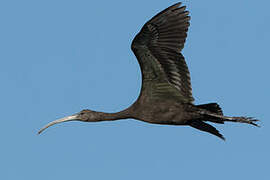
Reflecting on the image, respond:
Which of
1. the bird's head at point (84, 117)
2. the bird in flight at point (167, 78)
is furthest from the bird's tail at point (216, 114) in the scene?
the bird's head at point (84, 117)

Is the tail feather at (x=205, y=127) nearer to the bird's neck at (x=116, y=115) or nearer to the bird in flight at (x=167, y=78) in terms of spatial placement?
the bird in flight at (x=167, y=78)

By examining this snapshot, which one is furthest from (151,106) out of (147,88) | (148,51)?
(148,51)

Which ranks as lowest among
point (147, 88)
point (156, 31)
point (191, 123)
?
point (191, 123)

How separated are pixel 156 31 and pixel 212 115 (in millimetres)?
2278

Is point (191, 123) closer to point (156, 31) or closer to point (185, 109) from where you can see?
point (185, 109)

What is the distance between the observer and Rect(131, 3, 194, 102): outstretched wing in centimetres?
1335

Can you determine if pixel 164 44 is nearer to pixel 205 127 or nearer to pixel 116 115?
pixel 116 115

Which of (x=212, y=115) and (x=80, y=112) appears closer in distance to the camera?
(x=212, y=115)

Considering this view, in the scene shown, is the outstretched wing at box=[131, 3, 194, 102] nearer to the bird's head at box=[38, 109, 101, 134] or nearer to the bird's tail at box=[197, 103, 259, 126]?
the bird's tail at box=[197, 103, 259, 126]

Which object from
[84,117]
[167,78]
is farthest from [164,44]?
[84,117]

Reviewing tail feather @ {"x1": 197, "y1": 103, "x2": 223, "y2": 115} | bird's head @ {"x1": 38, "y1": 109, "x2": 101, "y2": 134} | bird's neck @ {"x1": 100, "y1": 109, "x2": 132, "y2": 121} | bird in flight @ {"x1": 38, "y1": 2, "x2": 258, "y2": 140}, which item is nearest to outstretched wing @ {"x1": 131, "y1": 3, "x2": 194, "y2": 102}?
bird in flight @ {"x1": 38, "y1": 2, "x2": 258, "y2": 140}

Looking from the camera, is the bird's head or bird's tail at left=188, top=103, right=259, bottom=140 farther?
the bird's head

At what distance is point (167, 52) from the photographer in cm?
1346

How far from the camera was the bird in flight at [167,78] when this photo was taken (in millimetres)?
13383
